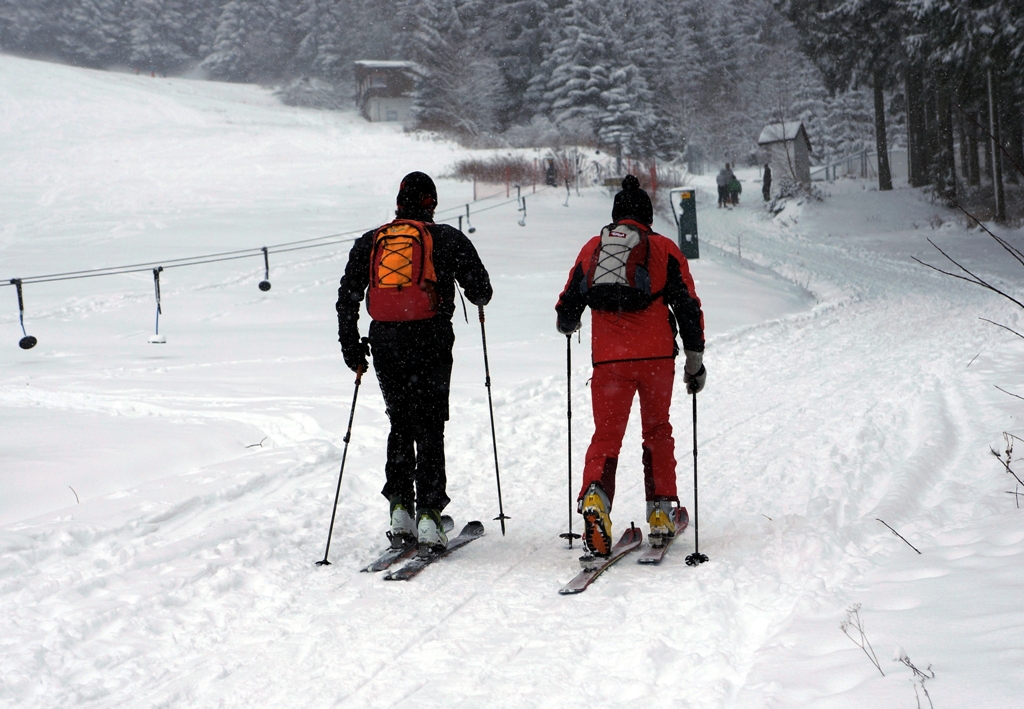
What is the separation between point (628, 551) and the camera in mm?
4863

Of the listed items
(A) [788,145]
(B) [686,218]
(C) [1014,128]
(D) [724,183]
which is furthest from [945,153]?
(B) [686,218]

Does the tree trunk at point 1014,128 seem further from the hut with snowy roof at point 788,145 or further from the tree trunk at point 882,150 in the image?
the hut with snowy roof at point 788,145

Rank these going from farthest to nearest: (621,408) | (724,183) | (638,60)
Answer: (638,60) → (724,183) → (621,408)

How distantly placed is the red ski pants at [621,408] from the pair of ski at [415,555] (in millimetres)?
874

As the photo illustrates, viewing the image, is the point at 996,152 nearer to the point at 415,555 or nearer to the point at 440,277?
the point at 440,277

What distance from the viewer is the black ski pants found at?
16.0 feet

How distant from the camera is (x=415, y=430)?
16.6 feet

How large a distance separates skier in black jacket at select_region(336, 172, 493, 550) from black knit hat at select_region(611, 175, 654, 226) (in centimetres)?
85

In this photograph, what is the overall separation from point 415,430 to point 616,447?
114 cm

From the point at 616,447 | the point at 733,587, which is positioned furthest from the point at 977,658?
the point at 616,447

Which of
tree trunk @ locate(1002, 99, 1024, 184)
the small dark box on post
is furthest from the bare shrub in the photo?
tree trunk @ locate(1002, 99, 1024, 184)

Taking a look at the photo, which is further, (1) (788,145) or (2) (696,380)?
(1) (788,145)

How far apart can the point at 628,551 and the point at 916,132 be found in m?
34.4

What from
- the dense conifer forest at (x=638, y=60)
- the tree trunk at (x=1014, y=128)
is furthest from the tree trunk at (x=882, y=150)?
the tree trunk at (x=1014, y=128)
